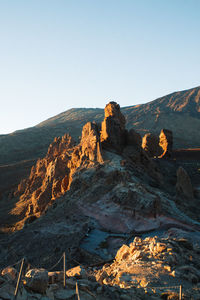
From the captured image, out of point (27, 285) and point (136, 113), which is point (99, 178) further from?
point (136, 113)

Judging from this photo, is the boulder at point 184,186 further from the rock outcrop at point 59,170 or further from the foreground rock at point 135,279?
the foreground rock at point 135,279

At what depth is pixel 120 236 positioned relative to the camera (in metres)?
14.2

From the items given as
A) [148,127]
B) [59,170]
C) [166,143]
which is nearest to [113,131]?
[59,170]

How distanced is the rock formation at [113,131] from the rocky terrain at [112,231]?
0.28 ft

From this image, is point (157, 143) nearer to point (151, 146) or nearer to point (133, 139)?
point (151, 146)

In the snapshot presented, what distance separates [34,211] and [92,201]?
14.3 meters

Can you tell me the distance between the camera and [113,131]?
2475 cm

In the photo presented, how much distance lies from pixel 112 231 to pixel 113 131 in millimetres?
11337

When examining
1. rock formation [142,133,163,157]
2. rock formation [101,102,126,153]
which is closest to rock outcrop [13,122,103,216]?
rock formation [101,102,126,153]

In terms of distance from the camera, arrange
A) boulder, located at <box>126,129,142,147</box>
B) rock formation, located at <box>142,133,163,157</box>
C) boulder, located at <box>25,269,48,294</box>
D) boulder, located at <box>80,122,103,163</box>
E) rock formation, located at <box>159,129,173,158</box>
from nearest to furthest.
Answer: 1. boulder, located at <box>25,269,48,294</box>
2. boulder, located at <box>80,122,103,163</box>
3. boulder, located at <box>126,129,142,147</box>
4. rock formation, located at <box>159,129,173,158</box>
5. rock formation, located at <box>142,133,163,157</box>

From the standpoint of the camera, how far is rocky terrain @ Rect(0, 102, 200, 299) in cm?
711

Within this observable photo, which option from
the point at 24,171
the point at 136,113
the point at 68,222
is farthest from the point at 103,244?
the point at 136,113

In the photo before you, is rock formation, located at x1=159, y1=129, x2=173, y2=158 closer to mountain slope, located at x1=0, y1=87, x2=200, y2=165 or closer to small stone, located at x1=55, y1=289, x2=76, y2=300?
small stone, located at x1=55, y1=289, x2=76, y2=300

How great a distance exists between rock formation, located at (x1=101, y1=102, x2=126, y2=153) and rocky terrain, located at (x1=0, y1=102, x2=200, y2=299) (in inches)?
3.3
